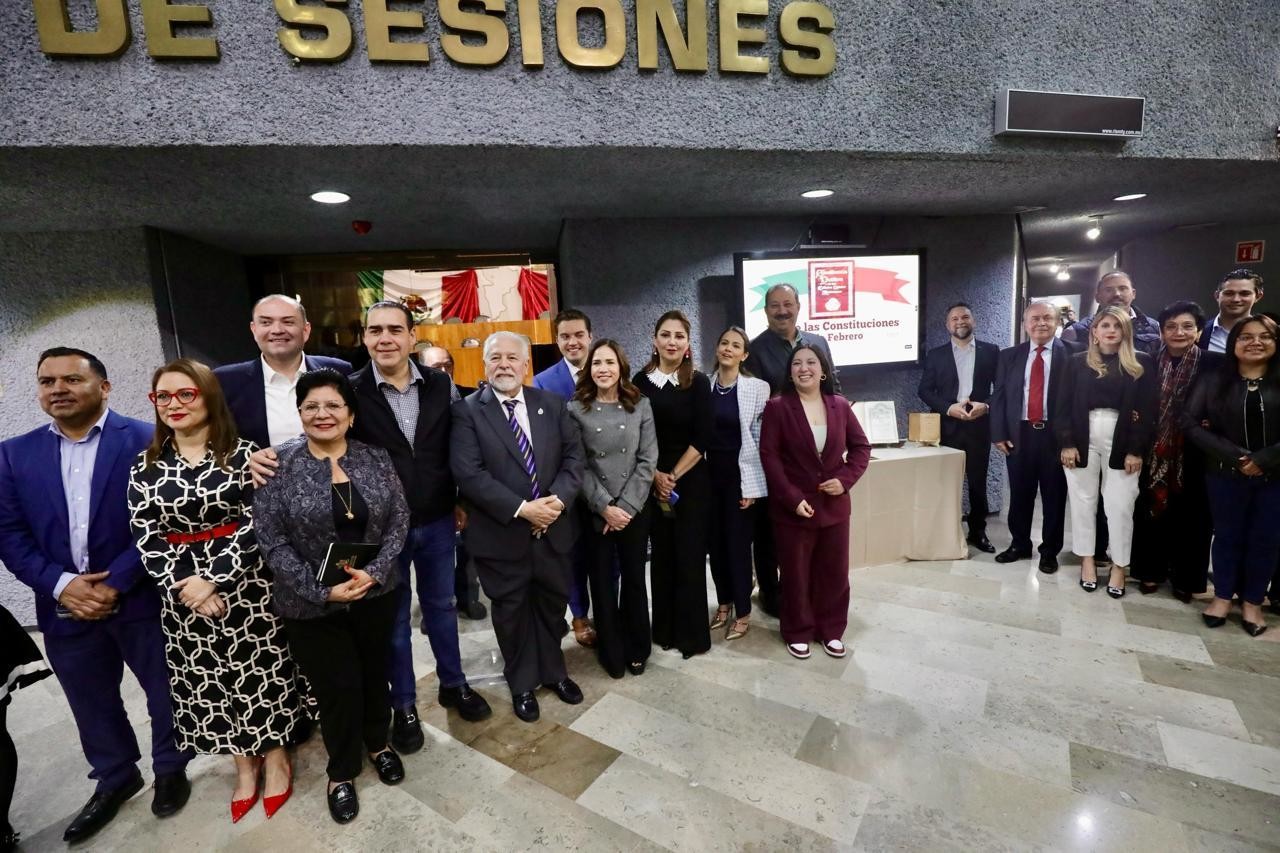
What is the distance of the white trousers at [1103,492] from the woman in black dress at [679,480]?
7.97ft

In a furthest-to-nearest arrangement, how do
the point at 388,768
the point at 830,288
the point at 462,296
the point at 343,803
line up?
the point at 462,296, the point at 830,288, the point at 388,768, the point at 343,803

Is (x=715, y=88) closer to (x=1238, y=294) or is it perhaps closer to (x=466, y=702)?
(x=466, y=702)

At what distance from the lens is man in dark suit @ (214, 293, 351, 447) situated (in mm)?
2107

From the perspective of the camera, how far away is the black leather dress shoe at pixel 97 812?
193 cm

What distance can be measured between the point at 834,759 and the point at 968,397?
Result: 2.99 metres

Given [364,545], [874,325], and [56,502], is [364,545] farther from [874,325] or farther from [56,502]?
Result: [874,325]

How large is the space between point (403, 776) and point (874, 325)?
4133 millimetres

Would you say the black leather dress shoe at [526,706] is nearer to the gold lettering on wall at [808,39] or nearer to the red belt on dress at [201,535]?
the red belt on dress at [201,535]

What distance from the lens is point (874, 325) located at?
4.47m

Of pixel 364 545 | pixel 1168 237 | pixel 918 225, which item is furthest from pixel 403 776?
pixel 1168 237

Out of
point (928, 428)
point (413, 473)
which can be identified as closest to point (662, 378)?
point (413, 473)

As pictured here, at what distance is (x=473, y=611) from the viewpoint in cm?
351

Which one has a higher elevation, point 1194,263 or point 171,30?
point 171,30

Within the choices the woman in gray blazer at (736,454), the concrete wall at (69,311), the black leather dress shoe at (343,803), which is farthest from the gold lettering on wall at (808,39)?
the concrete wall at (69,311)
